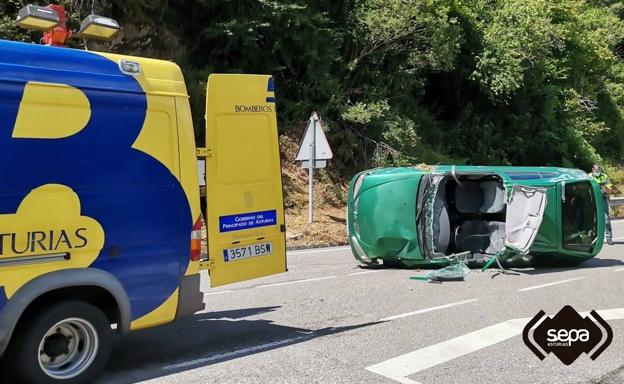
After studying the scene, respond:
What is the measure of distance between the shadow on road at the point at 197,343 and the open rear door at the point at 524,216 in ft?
13.7

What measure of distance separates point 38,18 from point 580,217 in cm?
911

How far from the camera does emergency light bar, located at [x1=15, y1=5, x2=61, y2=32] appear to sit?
4953 mm

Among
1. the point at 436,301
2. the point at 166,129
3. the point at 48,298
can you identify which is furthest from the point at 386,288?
the point at 48,298

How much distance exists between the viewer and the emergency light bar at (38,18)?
4953 millimetres

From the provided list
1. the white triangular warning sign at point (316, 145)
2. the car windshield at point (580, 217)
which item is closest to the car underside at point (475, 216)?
the car windshield at point (580, 217)

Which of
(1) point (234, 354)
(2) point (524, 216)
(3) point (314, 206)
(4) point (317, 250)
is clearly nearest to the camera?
(1) point (234, 354)

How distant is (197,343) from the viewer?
591 cm

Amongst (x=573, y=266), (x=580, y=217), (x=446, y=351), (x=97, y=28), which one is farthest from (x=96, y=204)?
(x=573, y=266)

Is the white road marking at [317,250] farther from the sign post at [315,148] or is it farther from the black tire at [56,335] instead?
the black tire at [56,335]

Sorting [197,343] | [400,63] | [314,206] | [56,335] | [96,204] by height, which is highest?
[400,63]

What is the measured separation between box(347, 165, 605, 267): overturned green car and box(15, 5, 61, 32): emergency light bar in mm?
6221

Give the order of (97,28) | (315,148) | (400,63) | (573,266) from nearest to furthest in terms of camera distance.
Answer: (97,28) → (573,266) → (315,148) → (400,63)

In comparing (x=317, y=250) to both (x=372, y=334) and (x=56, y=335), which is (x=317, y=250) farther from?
(x=56, y=335)

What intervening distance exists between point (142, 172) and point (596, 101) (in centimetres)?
3103
